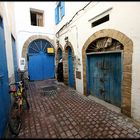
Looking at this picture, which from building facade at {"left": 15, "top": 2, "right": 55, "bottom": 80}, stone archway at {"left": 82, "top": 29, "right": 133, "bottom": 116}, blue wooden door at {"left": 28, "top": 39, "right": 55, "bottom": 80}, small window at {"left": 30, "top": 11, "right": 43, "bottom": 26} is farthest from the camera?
small window at {"left": 30, "top": 11, "right": 43, "bottom": 26}

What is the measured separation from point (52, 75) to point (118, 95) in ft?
21.5

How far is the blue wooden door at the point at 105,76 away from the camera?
12.3 feet

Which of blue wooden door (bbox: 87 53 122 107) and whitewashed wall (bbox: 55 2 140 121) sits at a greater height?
whitewashed wall (bbox: 55 2 140 121)

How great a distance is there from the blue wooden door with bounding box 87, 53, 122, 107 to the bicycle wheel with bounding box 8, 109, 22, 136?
9.65 ft

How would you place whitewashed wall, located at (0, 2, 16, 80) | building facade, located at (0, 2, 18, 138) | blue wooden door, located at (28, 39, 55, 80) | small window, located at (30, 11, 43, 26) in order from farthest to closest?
small window, located at (30, 11, 43, 26)
blue wooden door, located at (28, 39, 55, 80)
whitewashed wall, located at (0, 2, 16, 80)
building facade, located at (0, 2, 18, 138)

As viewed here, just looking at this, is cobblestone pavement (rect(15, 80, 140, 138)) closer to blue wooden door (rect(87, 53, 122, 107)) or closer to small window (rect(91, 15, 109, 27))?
blue wooden door (rect(87, 53, 122, 107))

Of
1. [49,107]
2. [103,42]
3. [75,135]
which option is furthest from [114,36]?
[49,107]

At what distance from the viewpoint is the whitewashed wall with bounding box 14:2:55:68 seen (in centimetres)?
790

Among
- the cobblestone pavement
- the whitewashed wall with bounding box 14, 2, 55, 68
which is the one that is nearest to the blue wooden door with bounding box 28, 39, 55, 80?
the whitewashed wall with bounding box 14, 2, 55, 68

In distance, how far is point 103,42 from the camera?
400 centimetres

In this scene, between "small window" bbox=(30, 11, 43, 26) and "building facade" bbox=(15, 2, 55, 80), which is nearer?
"building facade" bbox=(15, 2, 55, 80)

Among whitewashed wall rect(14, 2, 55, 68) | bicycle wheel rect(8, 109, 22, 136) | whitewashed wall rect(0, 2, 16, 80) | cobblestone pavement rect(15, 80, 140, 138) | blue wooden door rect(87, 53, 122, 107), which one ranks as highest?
whitewashed wall rect(14, 2, 55, 68)

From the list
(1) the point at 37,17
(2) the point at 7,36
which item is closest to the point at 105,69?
(2) the point at 7,36

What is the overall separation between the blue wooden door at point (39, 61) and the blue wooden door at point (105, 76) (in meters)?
4.98
